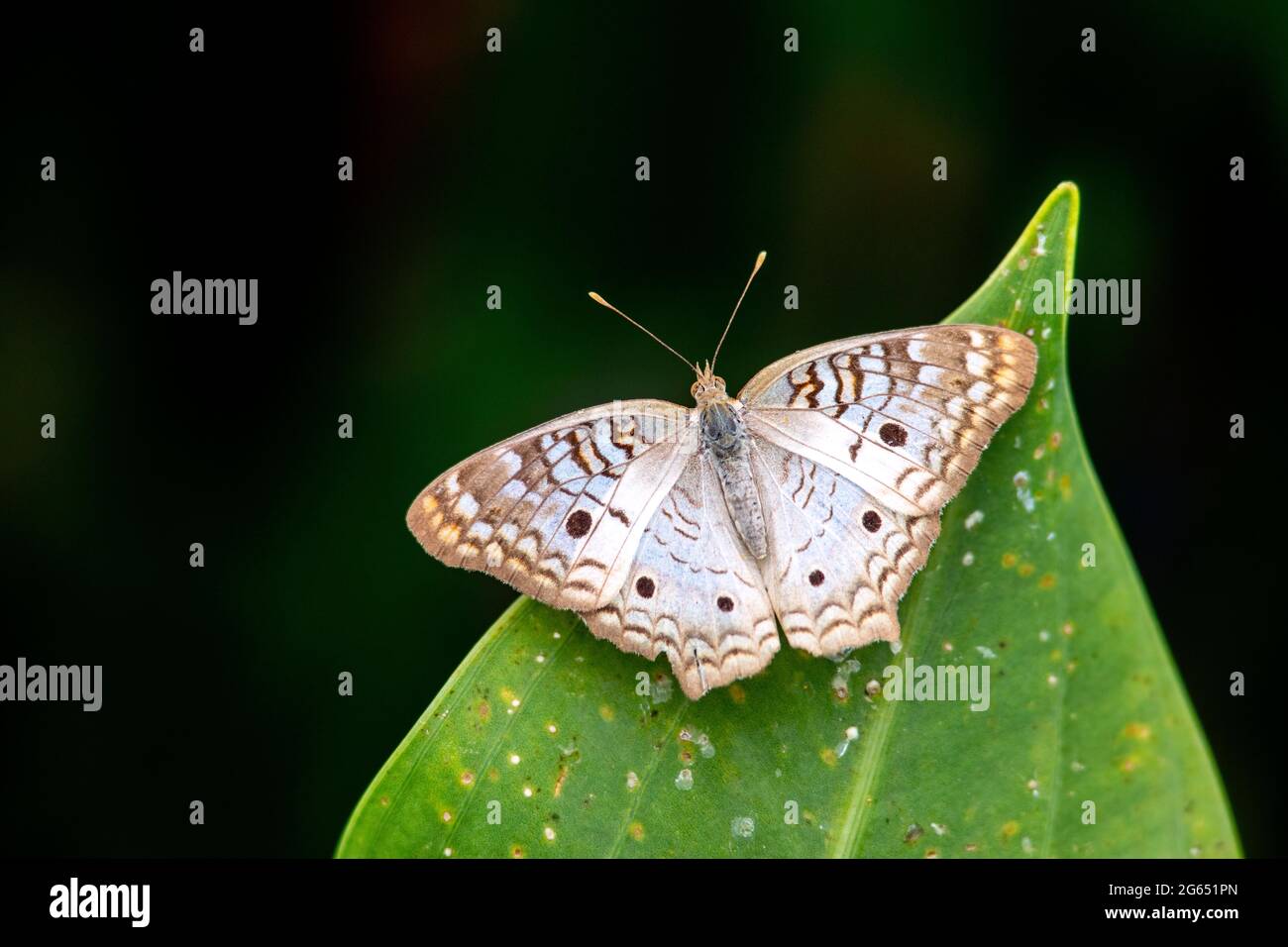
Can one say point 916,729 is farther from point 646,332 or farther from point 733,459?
point 646,332

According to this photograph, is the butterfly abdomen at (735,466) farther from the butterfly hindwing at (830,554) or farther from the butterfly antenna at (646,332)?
the butterfly antenna at (646,332)

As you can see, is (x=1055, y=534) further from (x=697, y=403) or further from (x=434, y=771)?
(x=434, y=771)

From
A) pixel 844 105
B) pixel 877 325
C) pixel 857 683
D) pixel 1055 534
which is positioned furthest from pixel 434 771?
pixel 844 105

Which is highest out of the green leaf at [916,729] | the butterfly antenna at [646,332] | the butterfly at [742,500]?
the butterfly antenna at [646,332]

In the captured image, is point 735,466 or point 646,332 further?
point 646,332

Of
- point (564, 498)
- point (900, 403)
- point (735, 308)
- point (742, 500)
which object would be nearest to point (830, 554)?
point (742, 500)

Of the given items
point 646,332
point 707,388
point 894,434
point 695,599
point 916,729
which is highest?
point 646,332

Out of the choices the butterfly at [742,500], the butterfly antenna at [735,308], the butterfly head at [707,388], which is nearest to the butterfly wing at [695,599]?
the butterfly at [742,500]
